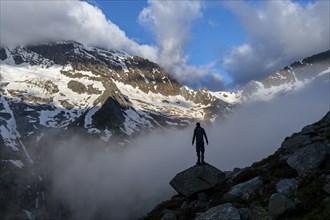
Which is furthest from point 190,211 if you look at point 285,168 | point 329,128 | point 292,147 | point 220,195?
point 329,128

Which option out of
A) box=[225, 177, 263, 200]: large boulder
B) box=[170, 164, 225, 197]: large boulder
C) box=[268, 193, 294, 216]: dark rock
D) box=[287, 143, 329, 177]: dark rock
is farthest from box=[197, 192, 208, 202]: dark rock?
box=[268, 193, 294, 216]: dark rock

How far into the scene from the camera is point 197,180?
35.0 m

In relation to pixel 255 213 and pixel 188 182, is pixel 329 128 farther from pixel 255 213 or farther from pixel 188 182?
pixel 255 213

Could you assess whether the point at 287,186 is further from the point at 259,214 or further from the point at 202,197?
the point at 202,197

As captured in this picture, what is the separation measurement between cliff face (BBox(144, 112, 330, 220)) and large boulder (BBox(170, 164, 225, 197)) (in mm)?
430

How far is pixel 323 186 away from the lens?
23047 mm

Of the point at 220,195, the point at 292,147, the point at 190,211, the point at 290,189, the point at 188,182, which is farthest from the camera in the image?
the point at 292,147

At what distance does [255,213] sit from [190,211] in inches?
347

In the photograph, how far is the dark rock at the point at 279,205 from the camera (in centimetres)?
2170

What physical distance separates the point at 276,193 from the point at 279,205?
1081 mm

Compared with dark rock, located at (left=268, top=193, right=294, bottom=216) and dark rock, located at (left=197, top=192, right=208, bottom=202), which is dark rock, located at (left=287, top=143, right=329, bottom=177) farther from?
dark rock, located at (left=197, top=192, right=208, bottom=202)

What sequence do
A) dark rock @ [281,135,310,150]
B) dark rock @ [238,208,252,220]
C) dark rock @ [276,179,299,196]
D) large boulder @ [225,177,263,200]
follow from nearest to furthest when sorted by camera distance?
dark rock @ [238,208,252,220] < dark rock @ [276,179,299,196] < large boulder @ [225,177,263,200] < dark rock @ [281,135,310,150]

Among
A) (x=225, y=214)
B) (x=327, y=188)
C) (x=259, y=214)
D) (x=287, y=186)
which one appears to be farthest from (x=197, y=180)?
(x=259, y=214)

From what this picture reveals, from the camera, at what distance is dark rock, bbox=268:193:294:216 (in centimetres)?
2170
